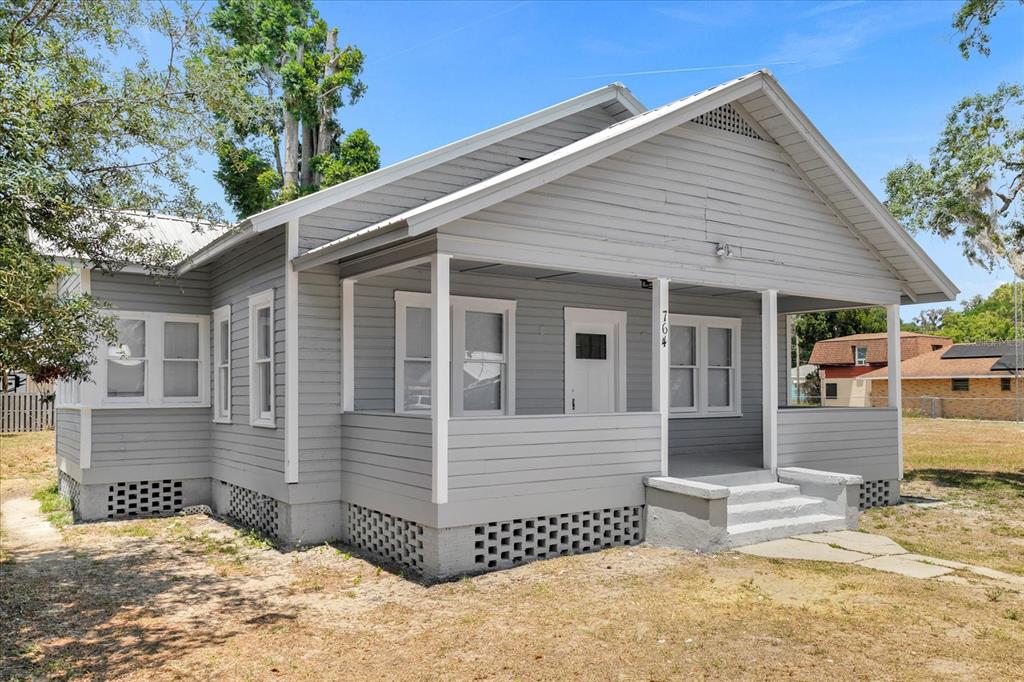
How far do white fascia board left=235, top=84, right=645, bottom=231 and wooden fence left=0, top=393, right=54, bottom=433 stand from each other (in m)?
20.2

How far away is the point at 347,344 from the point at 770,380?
5601 mm

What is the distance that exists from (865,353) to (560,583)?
1914 inches

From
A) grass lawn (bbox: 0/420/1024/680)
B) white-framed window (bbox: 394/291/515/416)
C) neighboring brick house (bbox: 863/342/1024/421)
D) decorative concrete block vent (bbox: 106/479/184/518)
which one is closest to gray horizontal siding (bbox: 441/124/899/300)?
white-framed window (bbox: 394/291/515/416)

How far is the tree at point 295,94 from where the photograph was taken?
26047mm

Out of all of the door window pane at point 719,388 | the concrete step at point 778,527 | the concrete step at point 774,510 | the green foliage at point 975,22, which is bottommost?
the concrete step at point 778,527

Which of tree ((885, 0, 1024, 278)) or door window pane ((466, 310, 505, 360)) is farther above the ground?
tree ((885, 0, 1024, 278))

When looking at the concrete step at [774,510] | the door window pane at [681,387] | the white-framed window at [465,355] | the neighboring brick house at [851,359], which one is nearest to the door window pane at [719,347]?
the door window pane at [681,387]

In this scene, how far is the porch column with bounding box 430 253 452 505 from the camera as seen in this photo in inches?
306

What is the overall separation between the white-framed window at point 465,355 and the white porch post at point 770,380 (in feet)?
11.2

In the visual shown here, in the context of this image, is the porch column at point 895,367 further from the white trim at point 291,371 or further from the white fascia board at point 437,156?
the white trim at point 291,371

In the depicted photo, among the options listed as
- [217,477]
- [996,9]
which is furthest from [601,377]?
[996,9]

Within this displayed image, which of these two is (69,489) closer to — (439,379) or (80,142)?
(80,142)

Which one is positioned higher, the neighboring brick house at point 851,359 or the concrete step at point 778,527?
the neighboring brick house at point 851,359

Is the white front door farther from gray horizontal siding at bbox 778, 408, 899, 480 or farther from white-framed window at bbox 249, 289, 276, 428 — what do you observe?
white-framed window at bbox 249, 289, 276, 428
